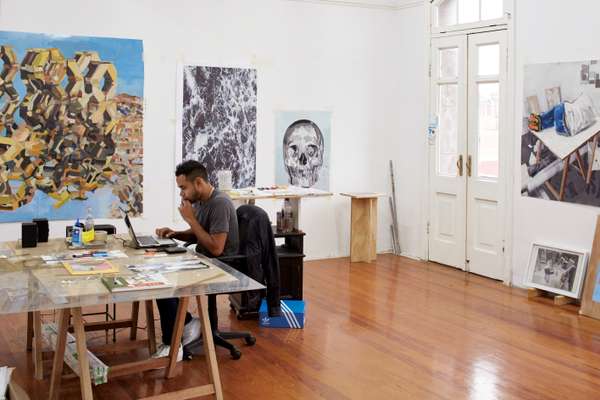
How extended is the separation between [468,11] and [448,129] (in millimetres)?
1185

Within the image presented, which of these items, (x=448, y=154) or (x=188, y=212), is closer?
(x=188, y=212)

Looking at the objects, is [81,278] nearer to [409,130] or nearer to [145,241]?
[145,241]

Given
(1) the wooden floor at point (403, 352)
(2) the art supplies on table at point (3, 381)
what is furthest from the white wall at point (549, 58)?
(2) the art supplies on table at point (3, 381)

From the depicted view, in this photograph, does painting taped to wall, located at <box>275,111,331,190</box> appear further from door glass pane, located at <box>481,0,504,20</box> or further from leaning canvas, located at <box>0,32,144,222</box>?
door glass pane, located at <box>481,0,504,20</box>

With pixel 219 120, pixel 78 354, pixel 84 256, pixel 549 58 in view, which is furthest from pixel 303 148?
pixel 78 354

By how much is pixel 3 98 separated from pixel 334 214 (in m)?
3.57

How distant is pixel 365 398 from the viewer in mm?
4074

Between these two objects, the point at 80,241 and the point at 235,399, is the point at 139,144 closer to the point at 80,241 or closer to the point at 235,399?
the point at 80,241

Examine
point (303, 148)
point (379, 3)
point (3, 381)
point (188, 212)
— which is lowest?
point (3, 381)

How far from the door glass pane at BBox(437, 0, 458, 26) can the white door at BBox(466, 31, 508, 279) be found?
0.43 metres

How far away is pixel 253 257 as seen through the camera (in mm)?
4906

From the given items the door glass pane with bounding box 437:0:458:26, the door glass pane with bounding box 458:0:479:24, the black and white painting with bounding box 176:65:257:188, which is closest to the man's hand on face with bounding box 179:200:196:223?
the black and white painting with bounding box 176:65:257:188

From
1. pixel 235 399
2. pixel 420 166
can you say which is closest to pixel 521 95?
pixel 420 166

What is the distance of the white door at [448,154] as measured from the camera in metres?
7.41
